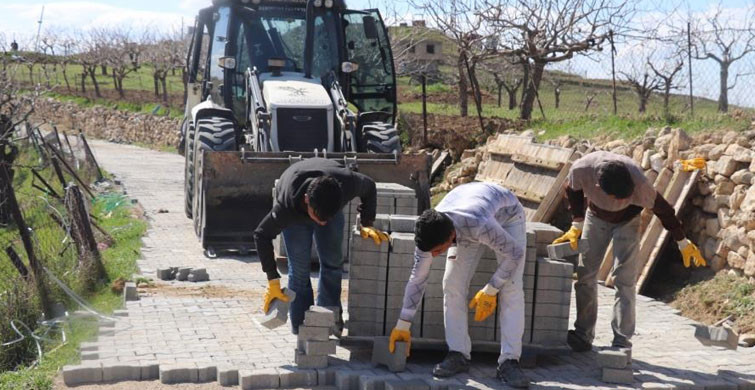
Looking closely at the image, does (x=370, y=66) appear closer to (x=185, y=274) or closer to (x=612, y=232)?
(x=185, y=274)

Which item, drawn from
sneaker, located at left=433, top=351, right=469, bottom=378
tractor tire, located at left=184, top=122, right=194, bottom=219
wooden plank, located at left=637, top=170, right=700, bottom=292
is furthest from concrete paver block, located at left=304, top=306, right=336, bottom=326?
tractor tire, located at left=184, top=122, right=194, bottom=219

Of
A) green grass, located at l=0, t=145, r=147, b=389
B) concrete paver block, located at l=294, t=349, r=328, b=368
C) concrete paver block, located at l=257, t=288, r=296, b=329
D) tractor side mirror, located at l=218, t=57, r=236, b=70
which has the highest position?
tractor side mirror, located at l=218, t=57, r=236, b=70

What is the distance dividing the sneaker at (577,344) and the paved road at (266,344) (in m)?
0.07

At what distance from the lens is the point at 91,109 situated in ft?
151

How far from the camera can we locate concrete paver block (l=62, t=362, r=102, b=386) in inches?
260

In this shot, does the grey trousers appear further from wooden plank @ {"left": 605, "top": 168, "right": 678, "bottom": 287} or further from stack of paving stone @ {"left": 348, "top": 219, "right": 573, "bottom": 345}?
wooden plank @ {"left": 605, "top": 168, "right": 678, "bottom": 287}

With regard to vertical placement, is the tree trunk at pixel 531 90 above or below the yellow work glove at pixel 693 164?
above

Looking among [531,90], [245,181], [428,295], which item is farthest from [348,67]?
[531,90]

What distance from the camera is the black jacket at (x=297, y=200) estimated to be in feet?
22.9

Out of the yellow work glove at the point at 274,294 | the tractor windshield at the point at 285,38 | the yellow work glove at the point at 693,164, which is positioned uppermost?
the tractor windshield at the point at 285,38

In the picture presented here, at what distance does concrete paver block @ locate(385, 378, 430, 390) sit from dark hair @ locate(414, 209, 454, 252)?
0.91 metres

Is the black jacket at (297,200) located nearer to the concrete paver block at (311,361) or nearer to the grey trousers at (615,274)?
the concrete paver block at (311,361)

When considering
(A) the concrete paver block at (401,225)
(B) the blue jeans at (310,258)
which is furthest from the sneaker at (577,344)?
(B) the blue jeans at (310,258)

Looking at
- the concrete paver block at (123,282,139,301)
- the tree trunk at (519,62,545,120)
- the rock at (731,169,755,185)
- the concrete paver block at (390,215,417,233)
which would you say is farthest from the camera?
the tree trunk at (519,62,545,120)
